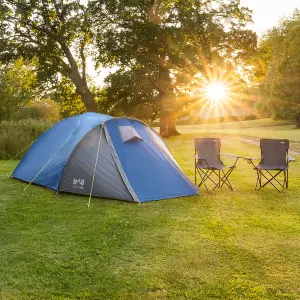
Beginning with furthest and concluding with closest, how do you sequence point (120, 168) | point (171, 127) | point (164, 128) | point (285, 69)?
point (285, 69)
point (171, 127)
point (164, 128)
point (120, 168)

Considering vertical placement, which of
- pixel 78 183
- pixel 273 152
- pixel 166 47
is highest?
pixel 166 47

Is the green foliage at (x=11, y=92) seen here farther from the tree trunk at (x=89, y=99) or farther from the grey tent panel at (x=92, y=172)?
the grey tent panel at (x=92, y=172)

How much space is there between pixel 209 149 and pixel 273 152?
1362mm

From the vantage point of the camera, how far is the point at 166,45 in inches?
1046

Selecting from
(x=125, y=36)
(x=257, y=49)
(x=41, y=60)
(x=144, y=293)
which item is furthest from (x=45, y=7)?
(x=144, y=293)

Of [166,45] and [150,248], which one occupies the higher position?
[166,45]

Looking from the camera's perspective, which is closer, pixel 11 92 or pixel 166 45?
pixel 11 92

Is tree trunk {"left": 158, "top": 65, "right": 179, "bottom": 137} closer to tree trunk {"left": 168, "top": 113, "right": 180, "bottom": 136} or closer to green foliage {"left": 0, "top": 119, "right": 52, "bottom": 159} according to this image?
tree trunk {"left": 168, "top": 113, "right": 180, "bottom": 136}

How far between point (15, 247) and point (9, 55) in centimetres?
2226

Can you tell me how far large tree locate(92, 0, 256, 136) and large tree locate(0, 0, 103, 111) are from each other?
1.41 metres

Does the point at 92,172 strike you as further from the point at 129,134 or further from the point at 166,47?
the point at 166,47

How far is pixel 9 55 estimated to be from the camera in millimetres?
25203

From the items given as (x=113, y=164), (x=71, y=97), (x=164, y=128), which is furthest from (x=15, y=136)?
(x=164, y=128)

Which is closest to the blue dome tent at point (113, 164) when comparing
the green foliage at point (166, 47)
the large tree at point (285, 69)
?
the green foliage at point (166, 47)
